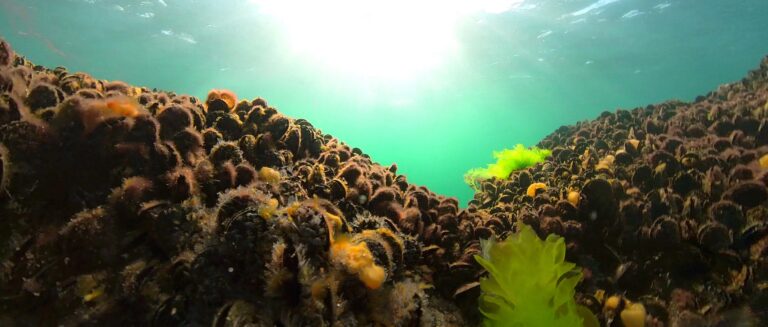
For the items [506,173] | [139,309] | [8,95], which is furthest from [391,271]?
[506,173]

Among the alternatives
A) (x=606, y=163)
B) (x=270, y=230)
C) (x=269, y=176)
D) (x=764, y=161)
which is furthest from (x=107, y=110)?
(x=764, y=161)

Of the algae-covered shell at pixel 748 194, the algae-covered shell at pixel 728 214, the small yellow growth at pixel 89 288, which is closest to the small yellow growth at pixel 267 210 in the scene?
the small yellow growth at pixel 89 288

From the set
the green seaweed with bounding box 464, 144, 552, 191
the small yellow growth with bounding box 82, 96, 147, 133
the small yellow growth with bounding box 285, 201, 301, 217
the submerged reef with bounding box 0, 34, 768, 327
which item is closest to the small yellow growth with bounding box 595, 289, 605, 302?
the submerged reef with bounding box 0, 34, 768, 327

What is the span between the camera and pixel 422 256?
3.05m

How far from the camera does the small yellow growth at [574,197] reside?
3.93 m

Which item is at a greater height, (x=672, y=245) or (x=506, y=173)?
(x=506, y=173)

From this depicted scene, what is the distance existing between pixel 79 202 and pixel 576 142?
315 inches

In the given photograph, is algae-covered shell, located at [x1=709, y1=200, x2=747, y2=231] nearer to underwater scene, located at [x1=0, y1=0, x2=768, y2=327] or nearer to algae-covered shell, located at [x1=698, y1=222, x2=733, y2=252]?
underwater scene, located at [x1=0, y1=0, x2=768, y2=327]

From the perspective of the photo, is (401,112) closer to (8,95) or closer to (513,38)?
(513,38)

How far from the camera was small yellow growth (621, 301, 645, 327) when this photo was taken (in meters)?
2.46

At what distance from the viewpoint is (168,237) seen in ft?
7.17

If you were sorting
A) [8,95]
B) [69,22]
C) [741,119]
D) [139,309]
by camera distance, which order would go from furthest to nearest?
[69,22], [741,119], [8,95], [139,309]

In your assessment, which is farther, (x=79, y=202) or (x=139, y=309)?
(x=79, y=202)

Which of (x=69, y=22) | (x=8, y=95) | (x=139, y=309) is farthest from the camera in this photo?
(x=69, y=22)
